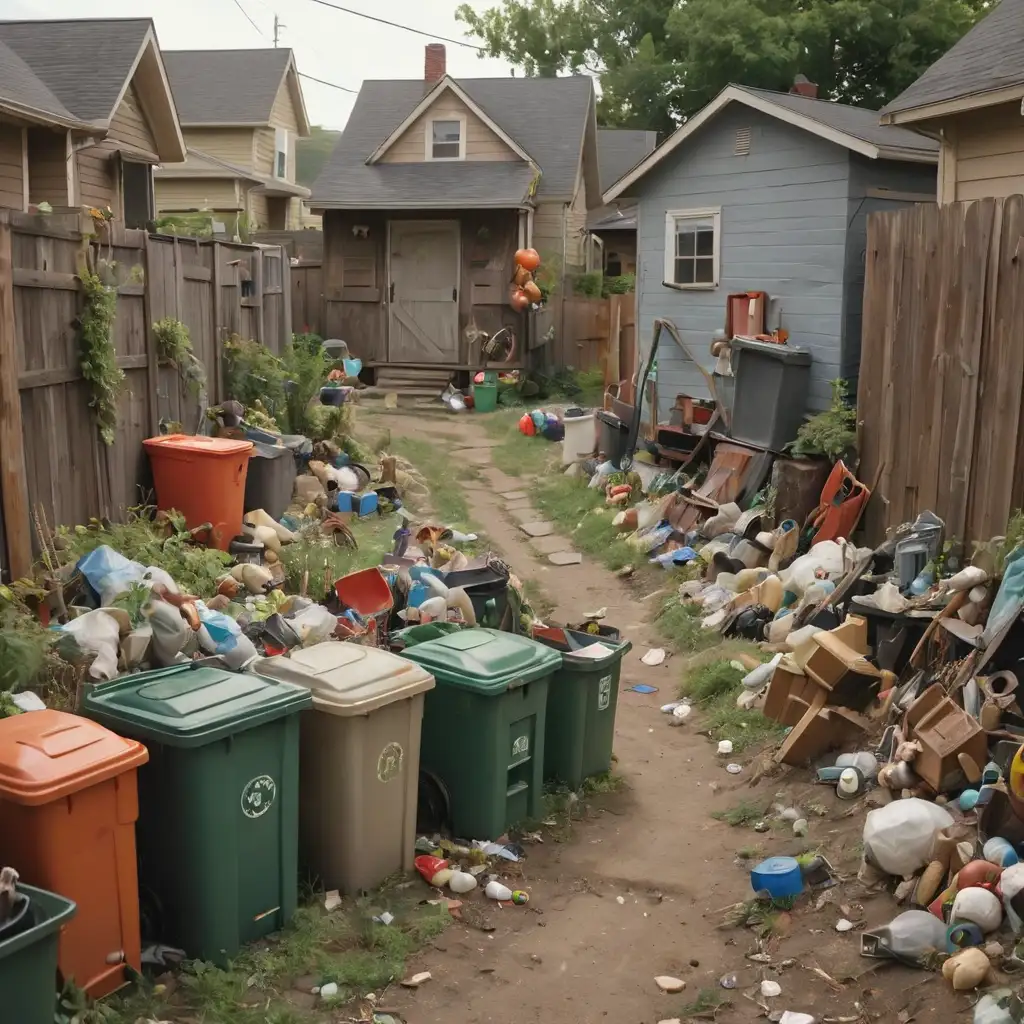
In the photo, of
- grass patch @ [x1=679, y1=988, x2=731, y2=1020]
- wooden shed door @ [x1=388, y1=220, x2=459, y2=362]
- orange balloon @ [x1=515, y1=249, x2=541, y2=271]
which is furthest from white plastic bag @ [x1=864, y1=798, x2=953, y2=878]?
wooden shed door @ [x1=388, y1=220, x2=459, y2=362]

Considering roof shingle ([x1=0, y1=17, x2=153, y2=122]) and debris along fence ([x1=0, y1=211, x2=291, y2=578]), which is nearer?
debris along fence ([x1=0, y1=211, x2=291, y2=578])

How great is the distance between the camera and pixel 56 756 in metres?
4.11

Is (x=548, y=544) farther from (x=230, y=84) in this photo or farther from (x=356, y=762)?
(x=230, y=84)

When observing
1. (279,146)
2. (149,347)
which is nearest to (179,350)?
(149,347)

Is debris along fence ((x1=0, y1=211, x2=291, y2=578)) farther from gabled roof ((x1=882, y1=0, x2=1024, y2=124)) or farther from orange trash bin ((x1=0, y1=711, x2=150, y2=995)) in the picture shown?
gabled roof ((x1=882, y1=0, x2=1024, y2=124))

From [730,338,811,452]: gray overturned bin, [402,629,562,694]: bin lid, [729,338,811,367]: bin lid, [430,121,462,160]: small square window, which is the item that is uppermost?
[430,121,462,160]: small square window

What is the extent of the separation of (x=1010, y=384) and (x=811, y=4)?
26807 mm

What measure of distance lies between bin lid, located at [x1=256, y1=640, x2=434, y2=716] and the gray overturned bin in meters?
6.70

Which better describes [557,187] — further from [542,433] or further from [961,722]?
[961,722]

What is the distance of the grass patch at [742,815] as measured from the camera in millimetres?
6180

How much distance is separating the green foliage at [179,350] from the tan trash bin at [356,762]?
5050 millimetres

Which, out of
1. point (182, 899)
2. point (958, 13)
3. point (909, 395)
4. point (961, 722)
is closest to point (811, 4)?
point (958, 13)

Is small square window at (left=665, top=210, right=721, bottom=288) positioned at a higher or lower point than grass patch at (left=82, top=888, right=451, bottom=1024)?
higher

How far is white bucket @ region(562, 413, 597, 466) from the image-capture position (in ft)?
49.1
